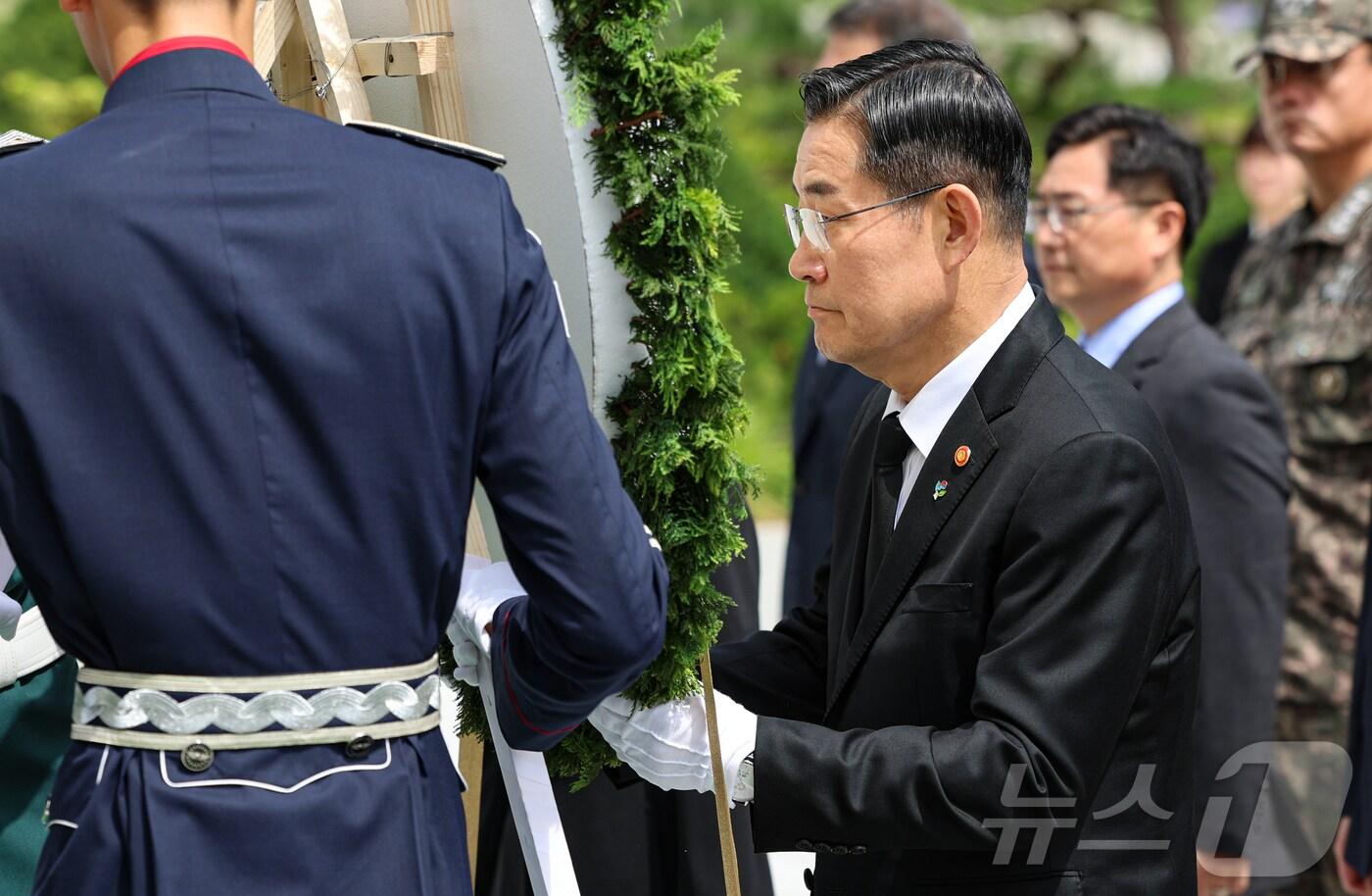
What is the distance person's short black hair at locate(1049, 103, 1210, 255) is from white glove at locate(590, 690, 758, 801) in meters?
2.48

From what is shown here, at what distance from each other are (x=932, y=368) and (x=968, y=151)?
0.30 metres

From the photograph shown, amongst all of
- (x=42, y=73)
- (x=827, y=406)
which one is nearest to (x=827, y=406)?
(x=827, y=406)

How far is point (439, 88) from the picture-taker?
2.31m

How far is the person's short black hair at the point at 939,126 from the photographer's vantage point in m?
2.23

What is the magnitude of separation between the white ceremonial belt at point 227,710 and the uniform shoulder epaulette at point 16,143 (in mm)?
560

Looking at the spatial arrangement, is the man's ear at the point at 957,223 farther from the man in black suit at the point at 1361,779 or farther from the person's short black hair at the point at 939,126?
the man in black suit at the point at 1361,779

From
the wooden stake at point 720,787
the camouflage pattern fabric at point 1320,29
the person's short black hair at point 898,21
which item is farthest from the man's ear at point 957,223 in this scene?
the camouflage pattern fabric at point 1320,29

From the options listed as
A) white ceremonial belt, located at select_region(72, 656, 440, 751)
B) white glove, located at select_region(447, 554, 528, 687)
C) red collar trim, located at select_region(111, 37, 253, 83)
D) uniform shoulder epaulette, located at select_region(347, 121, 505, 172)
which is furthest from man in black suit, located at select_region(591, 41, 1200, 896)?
red collar trim, located at select_region(111, 37, 253, 83)

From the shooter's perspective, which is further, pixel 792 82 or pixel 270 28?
pixel 792 82

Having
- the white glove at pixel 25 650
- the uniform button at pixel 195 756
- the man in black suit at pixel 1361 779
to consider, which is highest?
the uniform button at pixel 195 756

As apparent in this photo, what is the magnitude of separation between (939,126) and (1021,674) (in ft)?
2.41

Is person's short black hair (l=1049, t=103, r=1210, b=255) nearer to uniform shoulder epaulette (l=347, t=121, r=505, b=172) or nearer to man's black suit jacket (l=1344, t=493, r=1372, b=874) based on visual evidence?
man's black suit jacket (l=1344, t=493, r=1372, b=874)

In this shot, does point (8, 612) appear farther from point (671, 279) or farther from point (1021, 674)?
point (1021, 674)

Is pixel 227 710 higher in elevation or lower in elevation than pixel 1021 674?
higher
